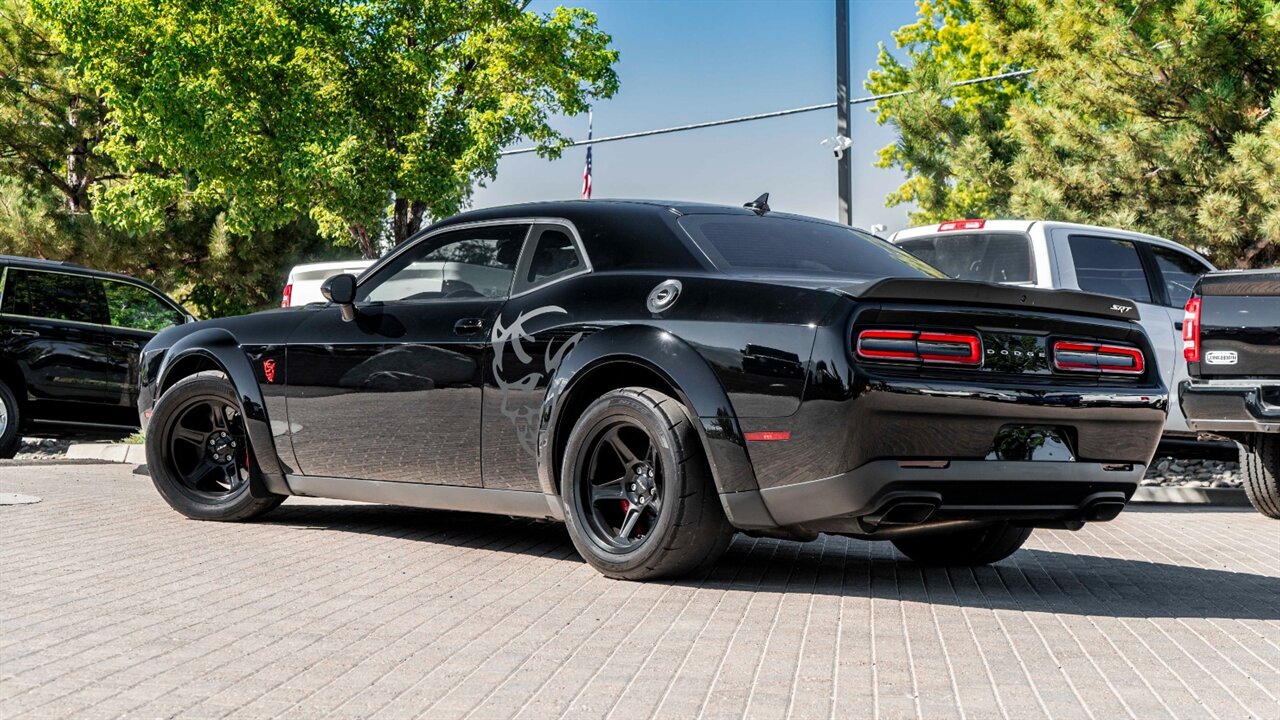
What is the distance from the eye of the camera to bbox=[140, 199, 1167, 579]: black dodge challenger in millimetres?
5410

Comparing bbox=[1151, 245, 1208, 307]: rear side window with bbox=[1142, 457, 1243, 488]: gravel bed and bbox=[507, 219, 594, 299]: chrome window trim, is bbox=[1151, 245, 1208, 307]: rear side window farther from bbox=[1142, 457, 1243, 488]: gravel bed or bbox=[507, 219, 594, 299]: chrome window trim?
bbox=[507, 219, 594, 299]: chrome window trim

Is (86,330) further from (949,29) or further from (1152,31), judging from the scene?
(949,29)

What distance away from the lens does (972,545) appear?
6883 mm

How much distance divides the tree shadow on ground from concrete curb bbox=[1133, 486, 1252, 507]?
3.80m

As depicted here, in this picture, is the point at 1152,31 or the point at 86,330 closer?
the point at 86,330

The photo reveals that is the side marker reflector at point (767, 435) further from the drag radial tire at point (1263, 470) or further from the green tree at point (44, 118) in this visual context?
the green tree at point (44, 118)

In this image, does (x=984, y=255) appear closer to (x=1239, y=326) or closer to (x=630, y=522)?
(x=1239, y=326)

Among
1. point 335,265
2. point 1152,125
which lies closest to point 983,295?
point 335,265

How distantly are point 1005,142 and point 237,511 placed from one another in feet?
A: 53.3

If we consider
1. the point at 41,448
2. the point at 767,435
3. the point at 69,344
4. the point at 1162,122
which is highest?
the point at 1162,122

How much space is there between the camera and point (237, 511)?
7.91m

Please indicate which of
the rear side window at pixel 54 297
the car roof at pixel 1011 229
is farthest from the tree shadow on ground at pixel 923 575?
the rear side window at pixel 54 297

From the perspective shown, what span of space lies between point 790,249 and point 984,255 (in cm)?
520

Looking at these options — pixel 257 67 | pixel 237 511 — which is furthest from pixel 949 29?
pixel 237 511
